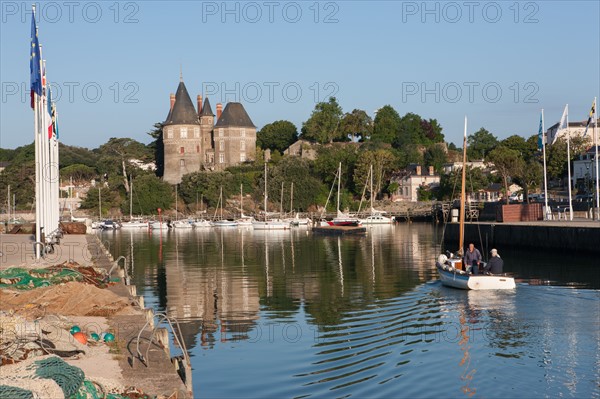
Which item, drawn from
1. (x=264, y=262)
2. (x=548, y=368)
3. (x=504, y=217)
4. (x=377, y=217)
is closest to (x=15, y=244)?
(x=264, y=262)

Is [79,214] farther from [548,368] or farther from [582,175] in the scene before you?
[548,368]

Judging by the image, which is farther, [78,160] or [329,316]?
[78,160]

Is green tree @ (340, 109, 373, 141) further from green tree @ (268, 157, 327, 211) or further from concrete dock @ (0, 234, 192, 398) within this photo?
concrete dock @ (0, 234, 192, 398)

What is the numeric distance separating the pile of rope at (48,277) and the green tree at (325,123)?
130217 mm

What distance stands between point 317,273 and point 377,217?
77001mm

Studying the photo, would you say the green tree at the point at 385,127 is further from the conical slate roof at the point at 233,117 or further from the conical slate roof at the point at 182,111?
the conical slate roof at the point at 182,111

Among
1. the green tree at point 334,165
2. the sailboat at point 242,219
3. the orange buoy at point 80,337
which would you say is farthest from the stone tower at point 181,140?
the orange buoy at point 80,337

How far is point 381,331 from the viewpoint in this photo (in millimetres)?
26359

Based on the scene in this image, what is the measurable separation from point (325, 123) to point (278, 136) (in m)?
12.0

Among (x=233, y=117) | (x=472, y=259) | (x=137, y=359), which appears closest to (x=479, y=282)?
(x=472, y=259)

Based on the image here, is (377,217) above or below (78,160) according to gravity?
below

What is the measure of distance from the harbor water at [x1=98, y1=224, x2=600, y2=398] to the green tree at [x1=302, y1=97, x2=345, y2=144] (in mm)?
110797

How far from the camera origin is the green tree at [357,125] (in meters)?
163

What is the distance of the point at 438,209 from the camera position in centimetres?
12406
